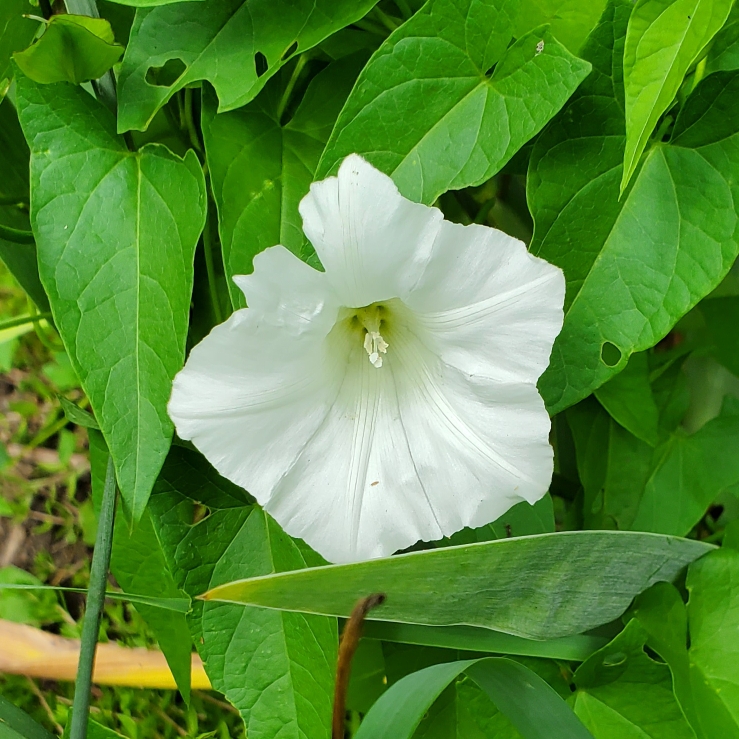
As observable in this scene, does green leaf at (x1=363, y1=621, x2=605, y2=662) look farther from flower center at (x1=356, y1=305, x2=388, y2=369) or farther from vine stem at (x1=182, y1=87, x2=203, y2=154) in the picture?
vine stem at (x1=182, y1=87, x2=203, y2=154)

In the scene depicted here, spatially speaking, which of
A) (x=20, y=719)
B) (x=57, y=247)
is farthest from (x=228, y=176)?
(x=20, y=719)

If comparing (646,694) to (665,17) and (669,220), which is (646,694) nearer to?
(669,220)

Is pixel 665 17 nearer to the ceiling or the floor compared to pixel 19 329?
nearer to the ceiling

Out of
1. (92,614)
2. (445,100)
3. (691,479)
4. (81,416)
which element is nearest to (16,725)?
(92,614)

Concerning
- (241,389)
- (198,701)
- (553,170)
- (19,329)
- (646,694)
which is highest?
(553,170)

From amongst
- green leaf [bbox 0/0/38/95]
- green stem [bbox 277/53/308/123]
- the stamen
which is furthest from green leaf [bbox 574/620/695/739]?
green leaf [bbox 0/0/38/95]
